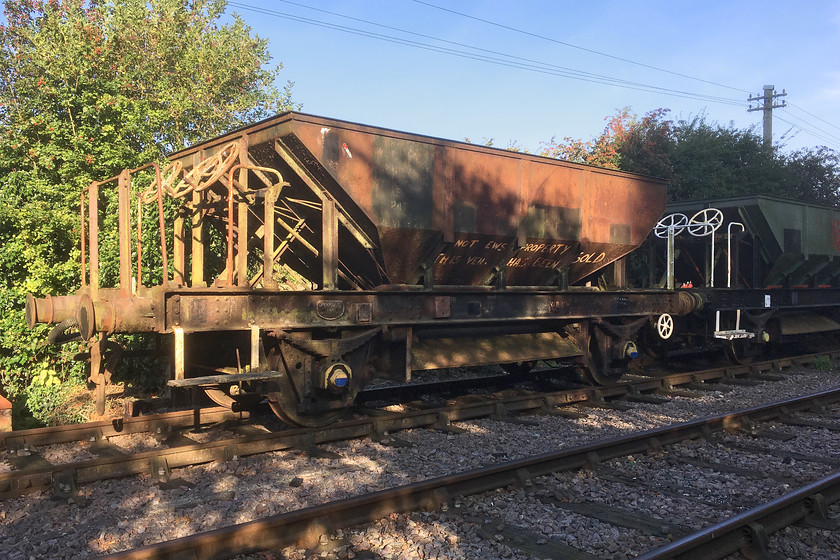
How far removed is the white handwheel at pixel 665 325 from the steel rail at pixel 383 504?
3.61 metres

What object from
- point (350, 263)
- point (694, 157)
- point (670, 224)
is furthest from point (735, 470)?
point (694, 157)

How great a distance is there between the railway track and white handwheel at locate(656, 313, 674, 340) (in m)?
1.50

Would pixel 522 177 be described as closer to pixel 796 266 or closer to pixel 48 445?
pixel 48 445

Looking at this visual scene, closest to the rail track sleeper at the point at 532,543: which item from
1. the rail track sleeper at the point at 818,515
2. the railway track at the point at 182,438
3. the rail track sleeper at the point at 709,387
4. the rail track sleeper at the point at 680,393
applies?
the rail track sleeper at the point at 818,515

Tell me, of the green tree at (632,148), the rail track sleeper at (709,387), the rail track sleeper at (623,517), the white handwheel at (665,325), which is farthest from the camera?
the green tree at (632,148)

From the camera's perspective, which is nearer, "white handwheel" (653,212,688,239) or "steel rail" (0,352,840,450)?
"steel rail" (0,352,840,450)

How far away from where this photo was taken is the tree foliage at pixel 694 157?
21.2 m

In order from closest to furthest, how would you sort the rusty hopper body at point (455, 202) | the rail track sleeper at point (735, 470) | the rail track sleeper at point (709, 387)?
the rail track sleeper at point (735, 470) → the rusty hopper body at point (455, 202) → the rail track sleeper at point (709, 387)

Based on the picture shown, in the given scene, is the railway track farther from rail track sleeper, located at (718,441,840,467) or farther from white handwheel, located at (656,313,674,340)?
rail track sleeper, located at (718,441,840,467)

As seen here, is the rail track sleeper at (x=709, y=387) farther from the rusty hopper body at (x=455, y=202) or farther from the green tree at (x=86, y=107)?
the green tree at (x=86, y=107)

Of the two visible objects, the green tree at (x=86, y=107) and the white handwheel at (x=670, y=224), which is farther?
the white handwheel at (x=670, y=224)

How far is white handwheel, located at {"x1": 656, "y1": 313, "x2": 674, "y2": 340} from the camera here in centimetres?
1005

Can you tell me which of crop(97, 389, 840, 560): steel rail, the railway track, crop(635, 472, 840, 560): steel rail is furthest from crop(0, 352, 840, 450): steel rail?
crop(635, 472, 840, 560): steel rail

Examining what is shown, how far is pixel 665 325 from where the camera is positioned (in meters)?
10.2
